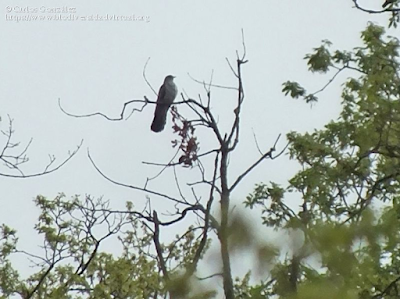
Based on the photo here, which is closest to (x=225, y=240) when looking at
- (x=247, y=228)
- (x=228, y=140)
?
(x=247, y=228)

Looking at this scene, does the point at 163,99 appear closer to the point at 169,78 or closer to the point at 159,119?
the point at 159,119

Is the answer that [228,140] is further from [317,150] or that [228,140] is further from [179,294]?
[317,150]

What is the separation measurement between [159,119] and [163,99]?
50 centimetres

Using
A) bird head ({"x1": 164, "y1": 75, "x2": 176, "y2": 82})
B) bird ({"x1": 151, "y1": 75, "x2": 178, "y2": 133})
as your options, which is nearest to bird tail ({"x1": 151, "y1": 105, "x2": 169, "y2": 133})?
bird ({"x1": 151, "y1": 75, "x2": 178, "y2": 133})

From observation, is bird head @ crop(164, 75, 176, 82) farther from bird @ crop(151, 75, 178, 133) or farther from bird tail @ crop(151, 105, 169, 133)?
bird tail @ crop(151, 105, 169, 133)

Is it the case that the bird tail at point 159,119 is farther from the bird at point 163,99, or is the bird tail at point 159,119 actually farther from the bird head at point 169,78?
the bird head at point 169,78

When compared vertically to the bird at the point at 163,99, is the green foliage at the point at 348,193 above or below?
below

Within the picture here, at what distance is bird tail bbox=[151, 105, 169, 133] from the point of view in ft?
29.4

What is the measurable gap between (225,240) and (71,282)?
9.26 metres

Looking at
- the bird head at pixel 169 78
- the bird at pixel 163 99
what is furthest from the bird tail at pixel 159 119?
the bird head at pixel 169 78

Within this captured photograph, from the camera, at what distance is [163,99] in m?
9.53

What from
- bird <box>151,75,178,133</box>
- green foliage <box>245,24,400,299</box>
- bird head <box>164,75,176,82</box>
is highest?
bird head <box>164,75,176,82</box>

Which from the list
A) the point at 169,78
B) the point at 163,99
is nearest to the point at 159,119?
the point at 163,99

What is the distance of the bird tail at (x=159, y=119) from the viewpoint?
896cm
